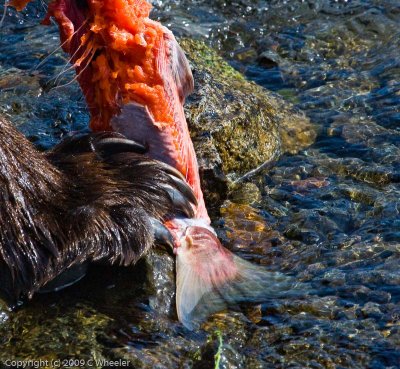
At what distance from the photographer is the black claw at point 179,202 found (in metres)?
4.38

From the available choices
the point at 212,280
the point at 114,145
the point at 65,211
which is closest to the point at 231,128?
the point at 114,145

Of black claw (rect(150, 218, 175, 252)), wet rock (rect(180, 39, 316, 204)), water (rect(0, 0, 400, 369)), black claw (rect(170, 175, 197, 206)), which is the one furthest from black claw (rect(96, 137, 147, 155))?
wet rock (rect(180, 39, 316, 204))

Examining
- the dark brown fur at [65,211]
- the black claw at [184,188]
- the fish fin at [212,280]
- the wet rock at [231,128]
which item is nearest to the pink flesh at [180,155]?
the fish fin at [212,280]

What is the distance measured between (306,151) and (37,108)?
184cm

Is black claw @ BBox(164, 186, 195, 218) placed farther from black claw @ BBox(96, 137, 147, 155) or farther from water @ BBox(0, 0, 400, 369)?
water @ BBox(0, 0, 400, 369)

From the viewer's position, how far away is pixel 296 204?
554cm

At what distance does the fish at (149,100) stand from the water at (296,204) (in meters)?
0.18

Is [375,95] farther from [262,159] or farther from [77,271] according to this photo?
[77,271]

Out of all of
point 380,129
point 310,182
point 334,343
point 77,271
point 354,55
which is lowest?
point 334,343

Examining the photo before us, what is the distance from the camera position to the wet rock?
548 centimetres

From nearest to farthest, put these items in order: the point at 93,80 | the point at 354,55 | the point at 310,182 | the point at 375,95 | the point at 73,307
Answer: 1. the point at 73,307
2. the point at 93,80
3. the point at 310,182
4. the point at 375,95
5. the point at 354,55

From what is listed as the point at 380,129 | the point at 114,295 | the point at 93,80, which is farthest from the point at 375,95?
the point at 114,295

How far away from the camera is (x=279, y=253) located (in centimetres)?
500

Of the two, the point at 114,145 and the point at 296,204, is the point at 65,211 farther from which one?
the point at 296,204
